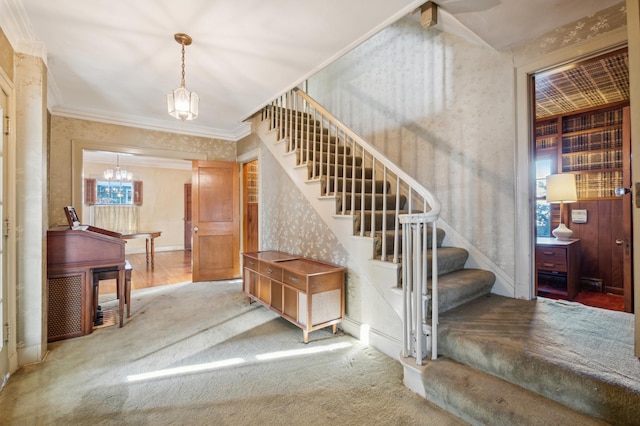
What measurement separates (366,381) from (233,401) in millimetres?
931

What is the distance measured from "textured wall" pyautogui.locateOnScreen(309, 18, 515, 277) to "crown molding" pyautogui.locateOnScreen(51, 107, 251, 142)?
2420 mm

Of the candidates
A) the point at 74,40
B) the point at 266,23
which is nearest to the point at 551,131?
the point at 266,23

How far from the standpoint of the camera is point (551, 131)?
172 inches

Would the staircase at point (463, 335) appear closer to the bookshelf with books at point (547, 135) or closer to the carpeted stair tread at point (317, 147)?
the carpeted stair tread at point (317, 147)

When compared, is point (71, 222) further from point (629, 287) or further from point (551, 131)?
point (551, 131)

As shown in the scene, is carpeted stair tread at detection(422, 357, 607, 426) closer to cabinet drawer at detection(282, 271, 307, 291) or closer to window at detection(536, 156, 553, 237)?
cabinet drawer at detection(282, 271, 307, 291)

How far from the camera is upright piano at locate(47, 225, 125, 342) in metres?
2.76

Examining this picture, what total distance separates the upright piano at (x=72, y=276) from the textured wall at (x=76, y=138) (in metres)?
1.44

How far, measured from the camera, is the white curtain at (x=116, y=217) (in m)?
8.08

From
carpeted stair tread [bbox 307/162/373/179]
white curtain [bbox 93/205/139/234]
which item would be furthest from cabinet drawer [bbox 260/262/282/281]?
white curtain [bbox 93/205/139/234]

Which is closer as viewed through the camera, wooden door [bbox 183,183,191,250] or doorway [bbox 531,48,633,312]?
doorway [bbox 531,48,633,312]

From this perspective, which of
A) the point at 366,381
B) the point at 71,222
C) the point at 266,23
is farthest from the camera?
the point at 71,222

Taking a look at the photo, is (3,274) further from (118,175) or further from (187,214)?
(187,214)

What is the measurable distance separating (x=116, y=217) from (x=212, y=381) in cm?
802
